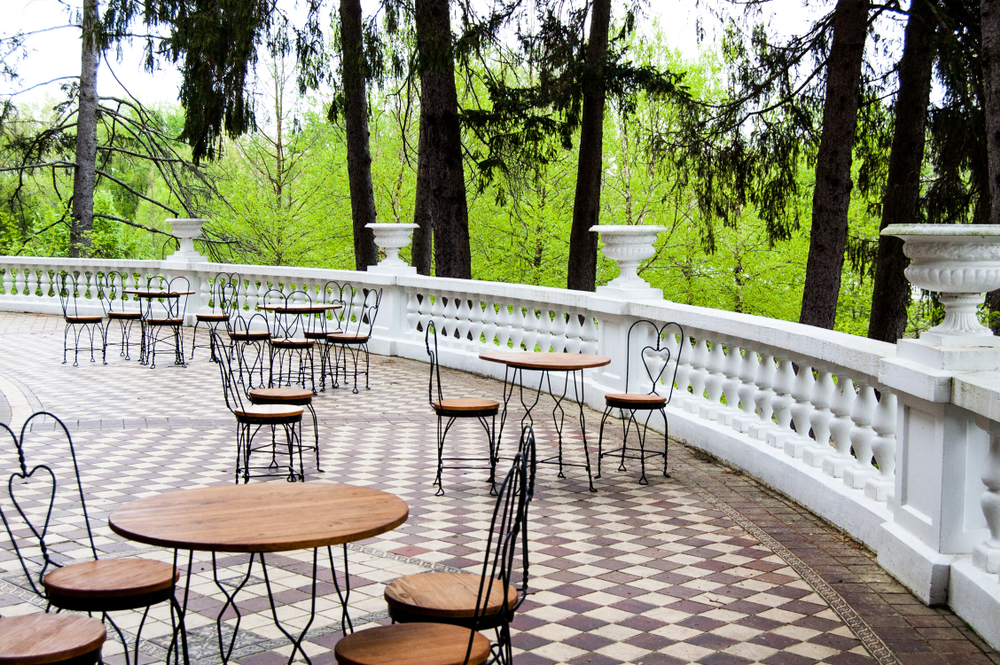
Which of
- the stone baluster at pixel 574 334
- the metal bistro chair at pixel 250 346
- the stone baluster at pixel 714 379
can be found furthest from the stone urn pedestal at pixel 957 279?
the metal bistro chair at pixel 250 346

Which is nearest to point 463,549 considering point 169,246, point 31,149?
point 31,149

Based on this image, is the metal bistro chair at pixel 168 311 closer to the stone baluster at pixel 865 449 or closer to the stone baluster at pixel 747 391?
the stone baluster at pixel 747 391

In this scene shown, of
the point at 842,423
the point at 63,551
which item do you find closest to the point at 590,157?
the point at 842,423

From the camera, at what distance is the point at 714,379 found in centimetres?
814

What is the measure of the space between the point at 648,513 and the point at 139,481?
3.49 meters

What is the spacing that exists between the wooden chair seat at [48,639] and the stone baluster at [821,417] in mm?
4537

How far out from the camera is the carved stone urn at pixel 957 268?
4.64m

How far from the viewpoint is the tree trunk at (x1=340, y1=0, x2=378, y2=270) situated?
704 inches

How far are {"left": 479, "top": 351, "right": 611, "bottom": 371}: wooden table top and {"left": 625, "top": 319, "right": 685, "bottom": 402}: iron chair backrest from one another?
2.75ft

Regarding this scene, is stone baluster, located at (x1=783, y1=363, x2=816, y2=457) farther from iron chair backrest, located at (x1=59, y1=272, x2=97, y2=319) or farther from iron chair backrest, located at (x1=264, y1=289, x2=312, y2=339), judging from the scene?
iron chair backrest, located at (x1=59, y1=272, x2=97, y2=319)

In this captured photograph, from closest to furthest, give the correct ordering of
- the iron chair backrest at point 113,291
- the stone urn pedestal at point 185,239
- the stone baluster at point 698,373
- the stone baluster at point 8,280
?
the stone baluster at point 698,373 < the stone urn pedestal at point 185,239 < the iron chair backrest at point 113,291 < the stone baluster at point 8,280

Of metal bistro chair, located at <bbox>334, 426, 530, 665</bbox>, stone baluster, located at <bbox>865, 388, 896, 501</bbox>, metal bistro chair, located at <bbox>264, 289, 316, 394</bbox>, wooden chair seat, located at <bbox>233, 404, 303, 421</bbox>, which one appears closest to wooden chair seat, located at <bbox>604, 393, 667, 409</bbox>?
stone baluster, located at <bbox>865, 388, 896, 501</bbox>

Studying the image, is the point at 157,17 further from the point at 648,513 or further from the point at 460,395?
the point at 648,513

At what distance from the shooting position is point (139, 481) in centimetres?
711
